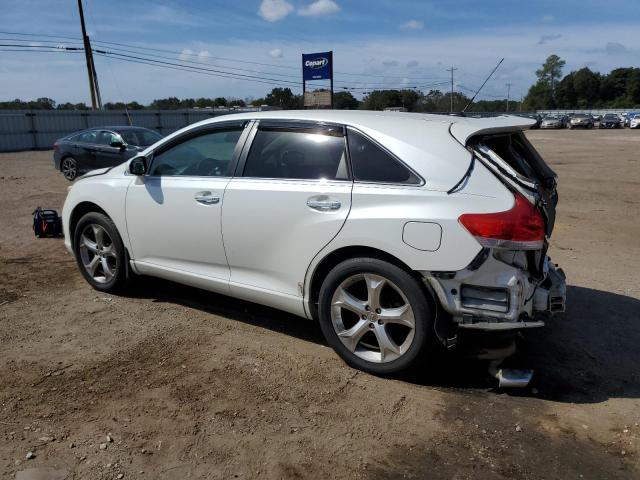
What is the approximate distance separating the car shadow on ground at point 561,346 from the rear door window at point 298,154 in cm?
133

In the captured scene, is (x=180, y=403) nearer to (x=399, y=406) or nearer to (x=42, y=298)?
(x=399, y=406)

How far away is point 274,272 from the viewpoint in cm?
408

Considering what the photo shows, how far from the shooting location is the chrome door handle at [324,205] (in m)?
3.70

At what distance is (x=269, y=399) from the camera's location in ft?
11.4

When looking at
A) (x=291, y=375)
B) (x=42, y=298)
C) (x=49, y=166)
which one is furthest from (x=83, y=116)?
(x=291, y=375)

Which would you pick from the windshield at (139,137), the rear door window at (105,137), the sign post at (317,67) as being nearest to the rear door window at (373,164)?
the windshield at (139,137)

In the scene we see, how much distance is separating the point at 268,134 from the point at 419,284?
1.69 metres

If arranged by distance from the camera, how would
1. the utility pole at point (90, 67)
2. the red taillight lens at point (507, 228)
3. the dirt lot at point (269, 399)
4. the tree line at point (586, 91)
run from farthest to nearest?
the tree line at point (586, 91)
the utility pole at point (90, 67)
the red taillight lens at point (507, 228)
the dirt lot at point (269, 399)

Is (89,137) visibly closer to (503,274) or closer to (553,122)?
(503,274)

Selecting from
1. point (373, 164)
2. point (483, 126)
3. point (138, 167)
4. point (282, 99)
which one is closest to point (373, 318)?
point (373, 164)

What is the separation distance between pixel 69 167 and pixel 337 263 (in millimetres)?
13753

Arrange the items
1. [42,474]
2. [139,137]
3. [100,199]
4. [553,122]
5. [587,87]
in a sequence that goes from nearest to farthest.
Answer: [42,474] < [100,199] < [139,137] < [553,122] < [587,87]

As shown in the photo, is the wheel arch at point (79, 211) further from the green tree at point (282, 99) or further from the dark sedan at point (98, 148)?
the green tree at point (282, 99)

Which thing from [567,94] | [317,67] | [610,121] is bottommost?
[610,121]
